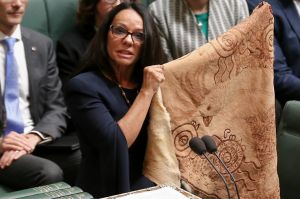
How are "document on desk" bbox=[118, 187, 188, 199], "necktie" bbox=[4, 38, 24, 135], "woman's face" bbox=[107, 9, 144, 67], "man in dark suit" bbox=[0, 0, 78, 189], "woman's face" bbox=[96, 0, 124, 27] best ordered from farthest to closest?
"woman's face" bbox=[96, 0, 124, 27]
"necktie" bbox=[4, 38, 24, 135]
"man in dark suit" bbox=[0, 0, 78, 189]
"woman's face" bbox=[107, 9, 144, 67]
"document on desk" bbox=[118, 187, 188, 199]

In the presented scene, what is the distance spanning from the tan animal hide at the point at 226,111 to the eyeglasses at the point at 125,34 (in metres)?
0.16

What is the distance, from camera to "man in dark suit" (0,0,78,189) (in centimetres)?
187

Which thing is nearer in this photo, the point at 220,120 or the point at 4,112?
the point at 220,120

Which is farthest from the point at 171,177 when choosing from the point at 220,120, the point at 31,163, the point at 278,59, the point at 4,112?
the point at 278,59

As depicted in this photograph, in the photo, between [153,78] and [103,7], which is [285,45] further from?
[153,78]

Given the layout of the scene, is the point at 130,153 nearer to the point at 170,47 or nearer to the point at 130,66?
the point at 130,66

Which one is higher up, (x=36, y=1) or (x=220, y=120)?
(x=36, y=1)

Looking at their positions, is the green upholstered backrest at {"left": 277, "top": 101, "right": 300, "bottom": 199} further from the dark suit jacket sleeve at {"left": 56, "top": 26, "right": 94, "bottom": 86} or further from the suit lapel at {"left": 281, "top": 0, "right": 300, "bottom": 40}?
the dark suit jacket sleeve at {"left": 56, "top": 26, "right": 94, "bottom": 86}

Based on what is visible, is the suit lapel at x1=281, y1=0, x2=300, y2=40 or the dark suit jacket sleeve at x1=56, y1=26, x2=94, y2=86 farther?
the suit lapel at x1=281, y1=0, x2=300, y2=40

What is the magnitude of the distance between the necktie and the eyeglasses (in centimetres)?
58

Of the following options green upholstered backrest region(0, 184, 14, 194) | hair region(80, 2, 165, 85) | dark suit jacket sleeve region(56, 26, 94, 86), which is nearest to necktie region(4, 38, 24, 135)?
green upholstered backrest region(0, 184, 14, 194)

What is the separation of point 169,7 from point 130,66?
0.72 m

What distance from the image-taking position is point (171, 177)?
4.85ft

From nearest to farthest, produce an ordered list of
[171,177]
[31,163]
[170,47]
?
[171,177]
[31,163]
[170,47]
